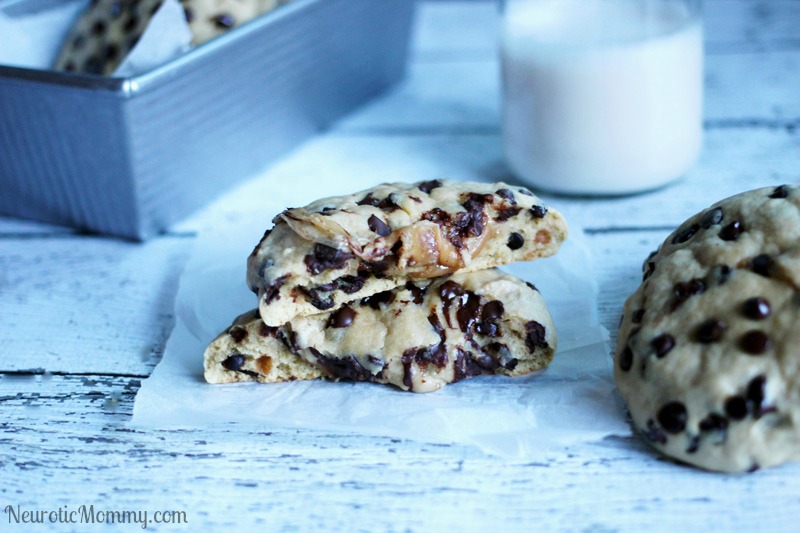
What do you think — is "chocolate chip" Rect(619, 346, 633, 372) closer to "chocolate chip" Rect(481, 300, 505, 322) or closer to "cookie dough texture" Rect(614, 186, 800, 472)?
"cookie dough texture" Rect(614, 186, 800, 472)

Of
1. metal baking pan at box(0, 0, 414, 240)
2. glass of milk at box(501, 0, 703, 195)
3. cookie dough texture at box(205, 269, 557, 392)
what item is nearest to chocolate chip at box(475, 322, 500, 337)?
cookie dough texture at box(205, 269, 557, 392)

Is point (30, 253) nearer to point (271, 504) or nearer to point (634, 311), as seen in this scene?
point (271, 504)

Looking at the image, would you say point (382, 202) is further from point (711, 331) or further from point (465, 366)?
point (711, 331)

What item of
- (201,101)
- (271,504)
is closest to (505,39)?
(201,101)

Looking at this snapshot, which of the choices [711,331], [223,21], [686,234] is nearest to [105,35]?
[223,21]

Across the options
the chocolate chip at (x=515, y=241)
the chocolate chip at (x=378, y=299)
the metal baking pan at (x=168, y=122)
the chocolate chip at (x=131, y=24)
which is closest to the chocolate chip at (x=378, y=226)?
the chocolate chip at (x=378, y=299)
